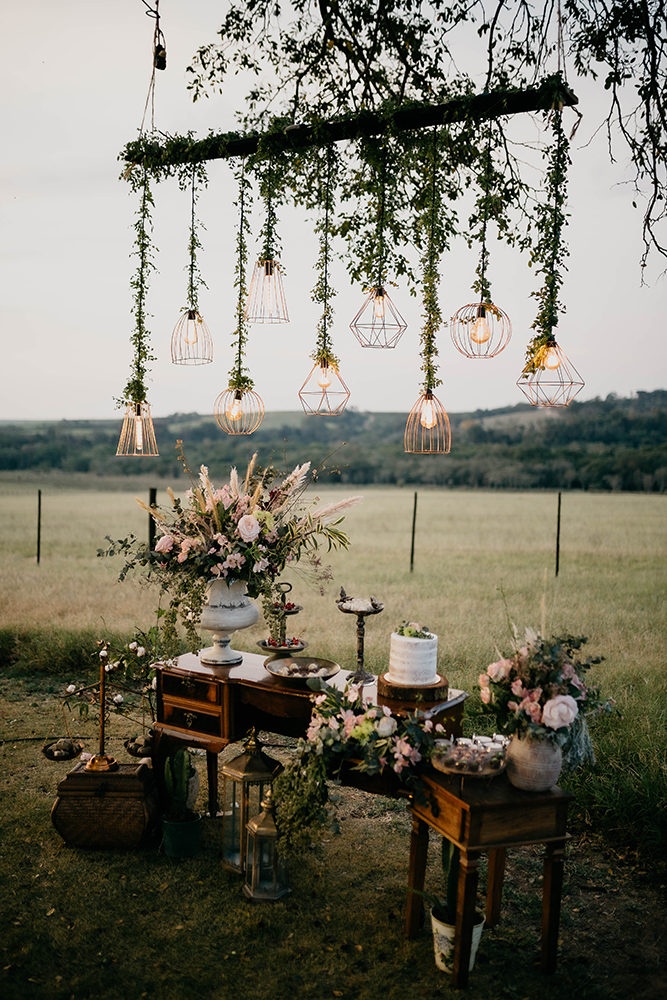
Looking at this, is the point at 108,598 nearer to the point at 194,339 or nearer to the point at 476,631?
the point at 476,631

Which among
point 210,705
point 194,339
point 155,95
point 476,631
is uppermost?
point 155,95

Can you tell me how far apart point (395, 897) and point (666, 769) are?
6.16 feet

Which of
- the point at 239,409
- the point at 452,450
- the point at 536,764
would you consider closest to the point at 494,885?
the point at 536,764

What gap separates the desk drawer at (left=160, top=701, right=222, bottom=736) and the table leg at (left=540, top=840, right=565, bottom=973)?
1867 mm

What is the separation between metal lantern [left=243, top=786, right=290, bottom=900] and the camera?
12.1ft

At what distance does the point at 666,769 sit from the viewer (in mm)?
4418

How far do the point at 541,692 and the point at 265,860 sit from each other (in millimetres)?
1871

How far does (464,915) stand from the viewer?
2.96m

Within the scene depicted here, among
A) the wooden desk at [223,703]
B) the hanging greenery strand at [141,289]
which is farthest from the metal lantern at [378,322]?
the wooden desk at [223,703]

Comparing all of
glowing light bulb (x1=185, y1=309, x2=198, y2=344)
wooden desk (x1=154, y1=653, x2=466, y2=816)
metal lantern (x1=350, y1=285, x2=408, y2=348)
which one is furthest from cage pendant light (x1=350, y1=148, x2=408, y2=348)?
wooden desk (x1=154, y1=653, x2=466, y2=816)

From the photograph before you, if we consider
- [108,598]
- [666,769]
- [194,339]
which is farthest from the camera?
[108,598]

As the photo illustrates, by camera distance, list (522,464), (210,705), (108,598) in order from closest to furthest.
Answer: (210,705)
(108,598)
(522,464)

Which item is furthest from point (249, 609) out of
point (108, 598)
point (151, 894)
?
point (108, 598)

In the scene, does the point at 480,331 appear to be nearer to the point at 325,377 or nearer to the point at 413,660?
the point at 325,377
